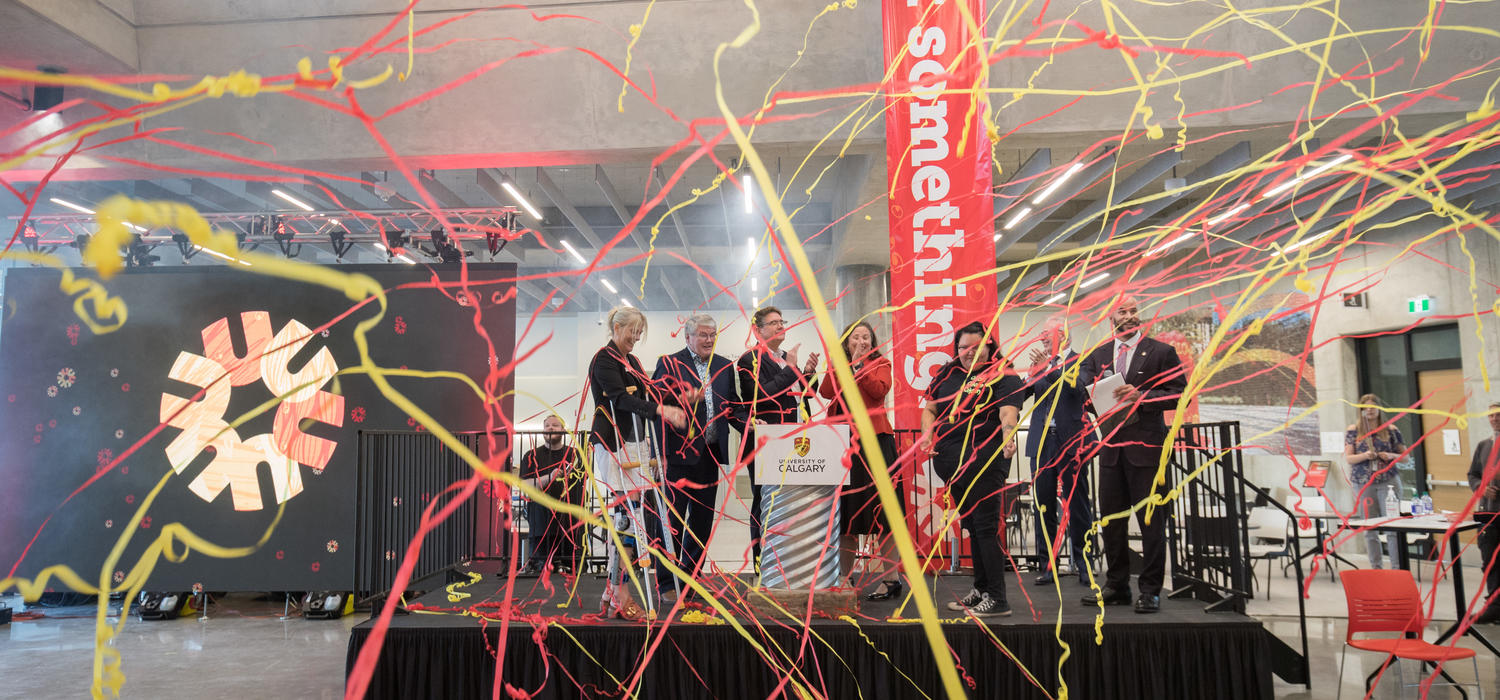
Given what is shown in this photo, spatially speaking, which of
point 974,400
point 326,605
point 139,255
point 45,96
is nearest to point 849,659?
point 974,400

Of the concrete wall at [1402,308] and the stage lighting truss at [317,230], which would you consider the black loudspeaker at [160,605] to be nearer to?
the stage lighting truss at [317,230]

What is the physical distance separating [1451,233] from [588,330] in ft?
40.7

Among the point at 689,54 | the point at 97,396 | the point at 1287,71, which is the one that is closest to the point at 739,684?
the point at 689,54

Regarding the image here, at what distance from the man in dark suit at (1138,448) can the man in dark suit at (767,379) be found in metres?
1.43

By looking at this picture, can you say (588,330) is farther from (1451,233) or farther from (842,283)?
(1451,233)

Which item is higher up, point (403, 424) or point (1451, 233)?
point (1451, 233)

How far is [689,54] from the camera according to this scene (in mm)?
6379

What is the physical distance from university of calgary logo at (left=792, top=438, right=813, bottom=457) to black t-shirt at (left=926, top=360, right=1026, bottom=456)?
60 centimetres

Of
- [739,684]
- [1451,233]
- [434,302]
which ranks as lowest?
[739,684]

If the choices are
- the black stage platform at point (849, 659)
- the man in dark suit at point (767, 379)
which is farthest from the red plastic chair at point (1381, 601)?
the man in dark suit at point (767, 379)

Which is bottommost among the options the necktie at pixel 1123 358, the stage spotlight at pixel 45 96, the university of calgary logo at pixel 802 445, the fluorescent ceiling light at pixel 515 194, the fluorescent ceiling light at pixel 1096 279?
the university of calgary logo at pixel 802 445

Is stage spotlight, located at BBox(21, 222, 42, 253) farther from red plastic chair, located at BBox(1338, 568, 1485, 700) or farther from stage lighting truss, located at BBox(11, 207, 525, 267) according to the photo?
red plastic chair, located at BBox(1338, 568, 1485, 700)

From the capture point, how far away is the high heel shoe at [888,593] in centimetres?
434

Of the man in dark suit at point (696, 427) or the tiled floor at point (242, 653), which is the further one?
the tiled floor at point (242, 653)
